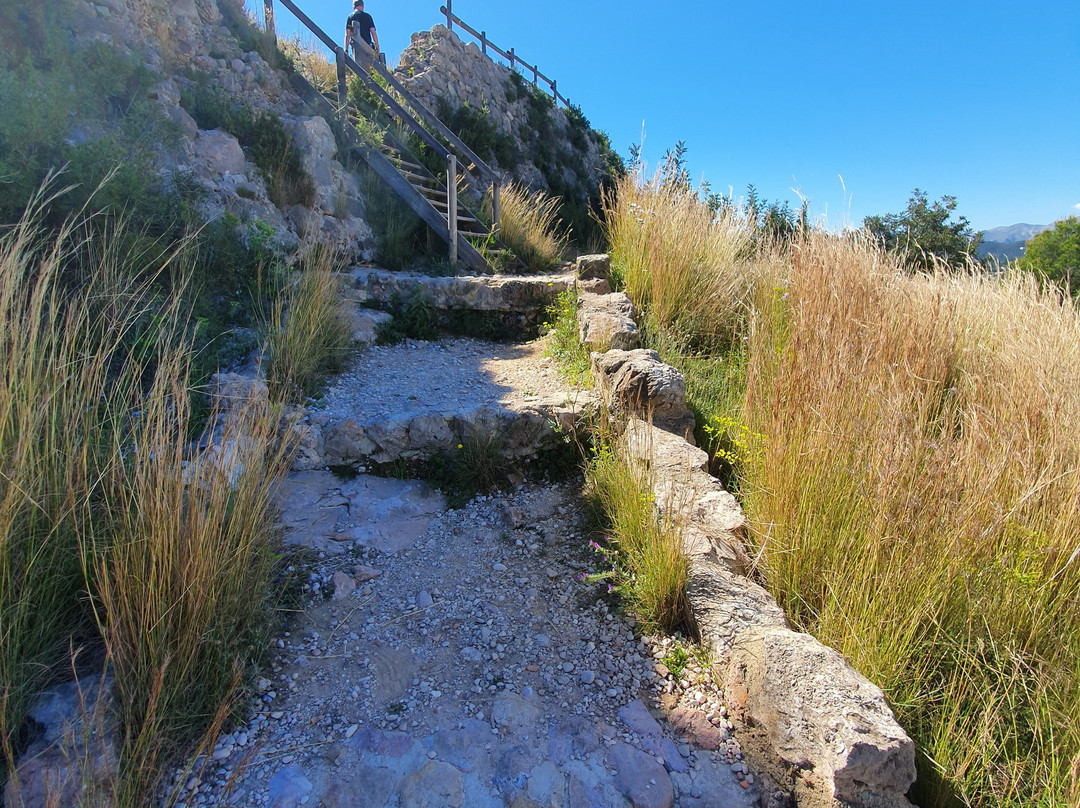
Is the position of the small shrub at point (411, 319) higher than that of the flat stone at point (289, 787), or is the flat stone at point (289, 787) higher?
the small shrub at point (411, 319)

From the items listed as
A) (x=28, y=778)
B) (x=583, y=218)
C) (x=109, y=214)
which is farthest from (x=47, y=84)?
(x=583, y=218)

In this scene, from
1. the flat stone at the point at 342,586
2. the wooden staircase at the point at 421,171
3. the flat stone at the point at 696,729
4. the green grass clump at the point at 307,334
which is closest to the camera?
the flat stone at the point at 696,729

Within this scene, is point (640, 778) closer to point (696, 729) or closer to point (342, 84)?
point (696, 729)

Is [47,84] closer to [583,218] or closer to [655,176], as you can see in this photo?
[655,176]

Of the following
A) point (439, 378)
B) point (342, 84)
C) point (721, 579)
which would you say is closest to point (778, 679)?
point (721, 579)

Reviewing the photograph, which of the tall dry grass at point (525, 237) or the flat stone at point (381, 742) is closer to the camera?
the flat stone at point (381, 742)

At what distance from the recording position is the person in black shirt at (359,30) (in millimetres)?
9461

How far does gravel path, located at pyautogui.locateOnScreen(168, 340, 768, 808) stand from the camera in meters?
1.74

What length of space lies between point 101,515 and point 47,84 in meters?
4.56

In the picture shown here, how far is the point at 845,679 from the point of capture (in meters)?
1.76

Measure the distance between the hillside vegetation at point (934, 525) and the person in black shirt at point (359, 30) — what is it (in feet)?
30.6

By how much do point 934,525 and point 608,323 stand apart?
2.88 meters

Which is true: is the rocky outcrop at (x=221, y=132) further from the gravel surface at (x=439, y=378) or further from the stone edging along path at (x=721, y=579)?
the stone edging along path at (x=721, y=579)

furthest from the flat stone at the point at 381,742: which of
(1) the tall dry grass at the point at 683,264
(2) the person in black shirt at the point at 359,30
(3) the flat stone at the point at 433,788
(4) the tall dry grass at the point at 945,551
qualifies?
(2) the person in black shirt at the point at 359,30
